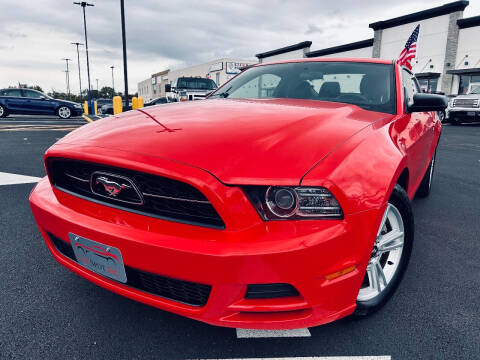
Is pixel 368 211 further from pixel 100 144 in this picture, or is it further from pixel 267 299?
pixel 100 144

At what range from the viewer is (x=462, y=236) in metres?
2.95

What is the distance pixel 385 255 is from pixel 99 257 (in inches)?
57.5

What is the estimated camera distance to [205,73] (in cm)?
5297

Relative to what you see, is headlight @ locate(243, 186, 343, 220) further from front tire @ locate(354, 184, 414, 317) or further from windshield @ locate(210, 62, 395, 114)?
windshield @ locate(210, 62, 395, 114)

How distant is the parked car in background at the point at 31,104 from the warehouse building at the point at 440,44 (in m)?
21.6

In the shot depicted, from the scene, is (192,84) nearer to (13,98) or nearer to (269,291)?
(13,98)

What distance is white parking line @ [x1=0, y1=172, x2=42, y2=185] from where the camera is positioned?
14.1 feet

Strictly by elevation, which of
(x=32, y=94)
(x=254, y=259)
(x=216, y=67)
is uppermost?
(x=216, y=67)

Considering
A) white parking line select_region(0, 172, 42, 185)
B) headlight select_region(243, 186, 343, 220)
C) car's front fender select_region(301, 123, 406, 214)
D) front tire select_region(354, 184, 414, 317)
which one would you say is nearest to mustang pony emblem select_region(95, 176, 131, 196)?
headlight select_region(243, 186, 343, 220)

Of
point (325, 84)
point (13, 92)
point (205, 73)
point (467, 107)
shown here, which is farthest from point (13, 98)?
point (205, 73)

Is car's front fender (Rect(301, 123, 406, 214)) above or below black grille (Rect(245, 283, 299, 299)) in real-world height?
above

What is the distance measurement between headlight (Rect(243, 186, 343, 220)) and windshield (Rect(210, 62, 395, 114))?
47.2 inches

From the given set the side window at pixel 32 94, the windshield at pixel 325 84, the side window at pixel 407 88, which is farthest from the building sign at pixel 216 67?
the windshield at pixel 325 84

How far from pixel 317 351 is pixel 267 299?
0.47 meters
